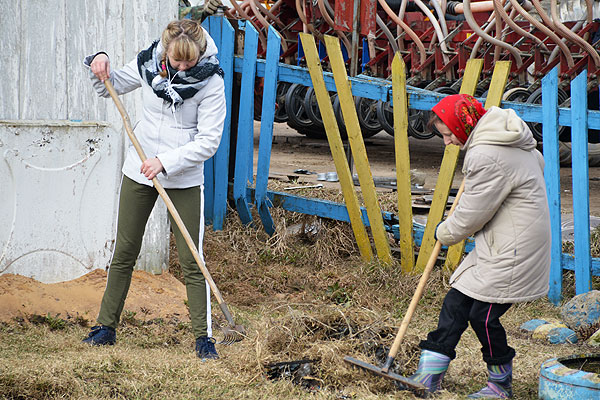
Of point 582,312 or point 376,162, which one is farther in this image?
point 376,162

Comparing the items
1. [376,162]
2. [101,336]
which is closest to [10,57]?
[101,336]

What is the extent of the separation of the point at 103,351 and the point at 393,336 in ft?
4.65

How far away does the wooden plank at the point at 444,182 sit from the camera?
4.87 metres

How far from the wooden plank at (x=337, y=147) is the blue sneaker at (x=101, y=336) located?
83.8 inches

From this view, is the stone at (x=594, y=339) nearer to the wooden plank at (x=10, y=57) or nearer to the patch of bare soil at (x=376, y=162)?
the patch of bare soil at (x=376, y=162)

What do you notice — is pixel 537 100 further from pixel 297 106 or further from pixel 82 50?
pixel 82 50

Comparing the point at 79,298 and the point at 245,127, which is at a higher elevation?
the point at 245,127

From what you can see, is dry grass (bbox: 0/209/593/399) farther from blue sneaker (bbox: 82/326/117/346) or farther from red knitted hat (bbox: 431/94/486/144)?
red knitted hat (bbox: 431/94/486/144)

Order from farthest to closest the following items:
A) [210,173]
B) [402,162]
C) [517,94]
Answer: [517,94] → [210,173] → [402,162]

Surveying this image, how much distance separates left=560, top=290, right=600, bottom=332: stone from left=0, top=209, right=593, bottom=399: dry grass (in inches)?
8.3

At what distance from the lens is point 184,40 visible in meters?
3.62

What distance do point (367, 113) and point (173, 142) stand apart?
729cm

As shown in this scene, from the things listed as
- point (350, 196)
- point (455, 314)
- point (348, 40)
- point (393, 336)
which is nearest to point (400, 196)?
point (350, 196)

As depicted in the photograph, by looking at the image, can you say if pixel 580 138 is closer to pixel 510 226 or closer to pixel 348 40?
pixel 510 226
